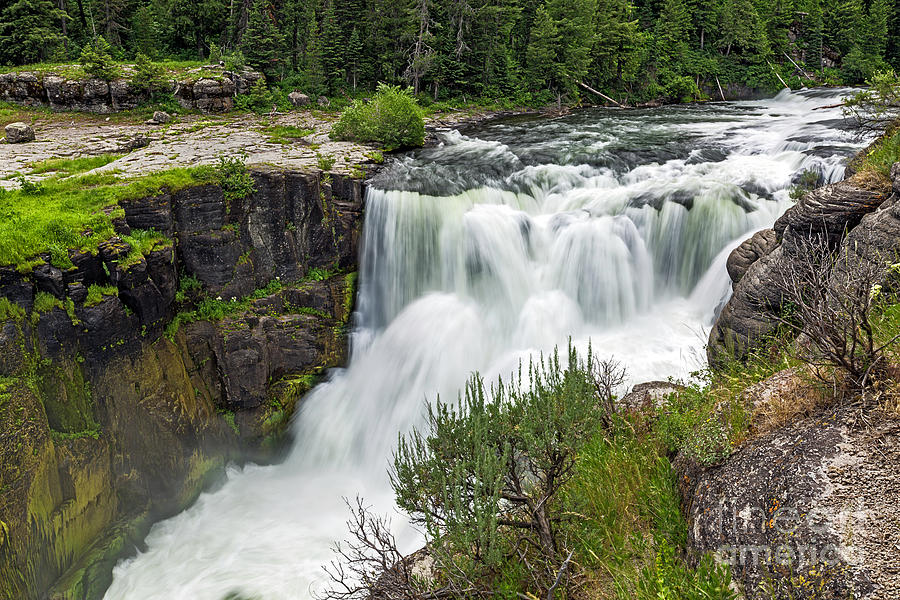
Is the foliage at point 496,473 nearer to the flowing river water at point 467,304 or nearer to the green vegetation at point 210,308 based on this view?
the flowing river water at point 467,304

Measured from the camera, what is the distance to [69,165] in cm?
1290

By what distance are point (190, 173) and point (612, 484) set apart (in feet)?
34.7

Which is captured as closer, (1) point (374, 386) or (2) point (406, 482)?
(2) point (406, 482)

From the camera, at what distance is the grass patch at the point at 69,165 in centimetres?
1244

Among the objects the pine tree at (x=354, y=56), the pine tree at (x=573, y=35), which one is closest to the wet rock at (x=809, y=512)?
the pine tree at (x=354, y=56)

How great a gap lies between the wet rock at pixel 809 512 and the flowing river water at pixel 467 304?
5.72 metres

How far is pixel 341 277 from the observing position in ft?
40.9

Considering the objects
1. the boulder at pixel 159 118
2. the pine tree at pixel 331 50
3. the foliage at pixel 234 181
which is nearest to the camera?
the foliage at pixel 234 181

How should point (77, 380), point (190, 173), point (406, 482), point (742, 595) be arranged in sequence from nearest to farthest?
point (742, 595) → point (406, 482) → point (77, 380) → point (190, 173)

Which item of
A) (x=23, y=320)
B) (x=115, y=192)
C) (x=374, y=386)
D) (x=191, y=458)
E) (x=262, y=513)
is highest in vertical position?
(x=115, y=192)

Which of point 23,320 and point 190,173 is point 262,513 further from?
point 190,173

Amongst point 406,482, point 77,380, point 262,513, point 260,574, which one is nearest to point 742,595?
point 406,482

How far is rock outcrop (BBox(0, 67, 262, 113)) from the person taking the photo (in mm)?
20984

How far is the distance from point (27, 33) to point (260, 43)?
423 inches
